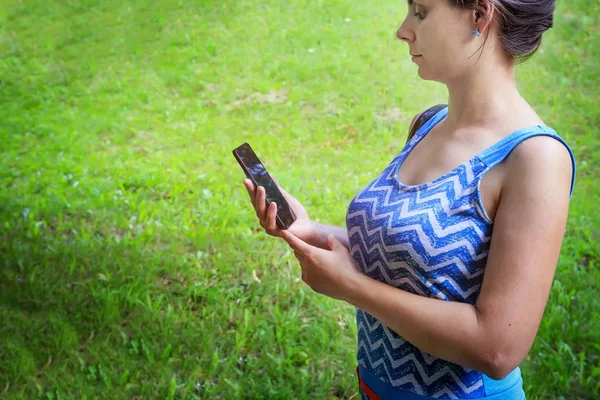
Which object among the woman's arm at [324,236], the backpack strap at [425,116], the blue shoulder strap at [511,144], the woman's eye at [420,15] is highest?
the woman's eye at [420,15]

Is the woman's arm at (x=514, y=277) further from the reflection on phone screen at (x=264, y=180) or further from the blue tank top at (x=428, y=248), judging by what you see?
the reflection on phone screen at (x=264, y=180)

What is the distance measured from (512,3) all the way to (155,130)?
351 cm

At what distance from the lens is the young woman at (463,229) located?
0.98 m

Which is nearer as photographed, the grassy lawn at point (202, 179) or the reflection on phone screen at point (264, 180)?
the reflection on phone screen at point (264, 180)

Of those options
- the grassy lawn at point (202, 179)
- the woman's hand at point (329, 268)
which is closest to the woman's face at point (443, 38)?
the woman's hand at point (329, 268)

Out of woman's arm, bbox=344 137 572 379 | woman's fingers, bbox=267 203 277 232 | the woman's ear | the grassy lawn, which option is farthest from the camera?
the grassy lawn

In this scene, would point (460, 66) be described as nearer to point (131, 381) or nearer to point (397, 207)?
point (397, 207)

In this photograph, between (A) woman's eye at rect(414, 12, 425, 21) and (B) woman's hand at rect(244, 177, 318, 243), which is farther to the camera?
(B) woman's hand at rect(244, 177, 318, 243)

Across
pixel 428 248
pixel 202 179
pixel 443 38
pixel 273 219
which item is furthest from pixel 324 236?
pixel 202 179

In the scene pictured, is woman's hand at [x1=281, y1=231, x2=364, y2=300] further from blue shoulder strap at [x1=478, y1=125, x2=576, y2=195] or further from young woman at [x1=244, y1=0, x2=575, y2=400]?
blue shoulder strap at [x1=478, y1=125, x2=576, y2=195]

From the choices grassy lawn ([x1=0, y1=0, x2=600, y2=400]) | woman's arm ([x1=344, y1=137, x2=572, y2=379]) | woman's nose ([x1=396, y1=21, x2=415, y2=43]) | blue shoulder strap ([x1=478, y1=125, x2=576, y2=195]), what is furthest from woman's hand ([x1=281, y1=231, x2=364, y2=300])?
grassy lawn ([x1=0, y1=0, x2=600, y2=400])

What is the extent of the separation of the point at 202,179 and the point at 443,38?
112 inches

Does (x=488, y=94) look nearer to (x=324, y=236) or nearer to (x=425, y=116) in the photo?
(x=425, y=116)

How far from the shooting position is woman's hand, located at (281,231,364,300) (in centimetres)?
112
